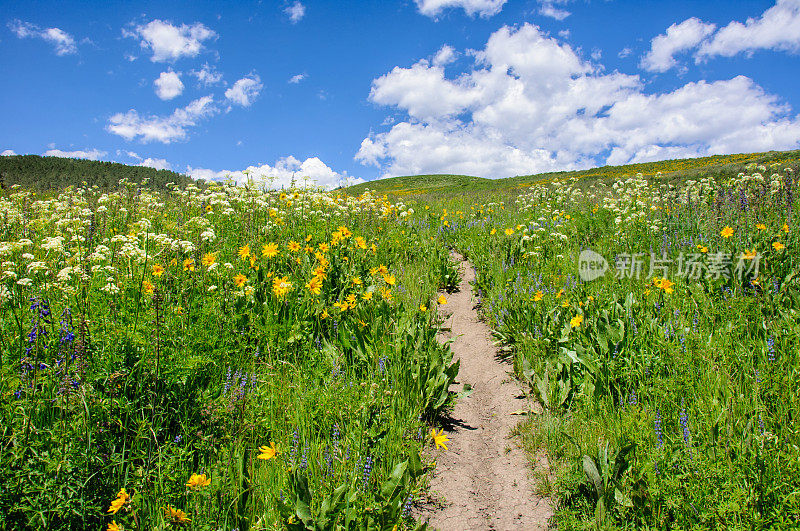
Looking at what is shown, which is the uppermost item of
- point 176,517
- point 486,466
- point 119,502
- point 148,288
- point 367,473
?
point 148,288

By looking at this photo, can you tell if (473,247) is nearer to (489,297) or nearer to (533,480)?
(489,297)

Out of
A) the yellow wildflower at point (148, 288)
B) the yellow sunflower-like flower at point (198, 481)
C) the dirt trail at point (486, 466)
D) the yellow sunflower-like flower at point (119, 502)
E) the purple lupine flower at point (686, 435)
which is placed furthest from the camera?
the yellow wildflower at point (148, 288)

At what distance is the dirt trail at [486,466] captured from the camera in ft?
7.45

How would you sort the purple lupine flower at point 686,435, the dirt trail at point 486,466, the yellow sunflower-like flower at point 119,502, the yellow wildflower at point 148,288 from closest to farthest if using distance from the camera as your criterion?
the yellow sunflower-like flower at point 119,502, the purple lupine flower at point 686,435, the dirt trail at point 486,466, the yellow wildflower at point 148,288

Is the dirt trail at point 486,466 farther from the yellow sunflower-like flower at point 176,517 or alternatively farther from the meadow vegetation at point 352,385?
the yellow sunflower-like flower at point 176,517

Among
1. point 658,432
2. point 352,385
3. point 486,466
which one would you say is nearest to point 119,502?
point 352,385

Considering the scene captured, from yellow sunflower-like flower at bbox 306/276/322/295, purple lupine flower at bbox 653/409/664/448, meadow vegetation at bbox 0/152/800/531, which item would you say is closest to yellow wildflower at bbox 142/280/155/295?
meadow vegetation at bbox 0/152/800/531

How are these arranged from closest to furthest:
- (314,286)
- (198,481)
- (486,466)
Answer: (198,481) < (486,466) < (314,286)

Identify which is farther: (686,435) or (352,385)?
(352,385)

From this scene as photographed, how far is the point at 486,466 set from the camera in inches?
106

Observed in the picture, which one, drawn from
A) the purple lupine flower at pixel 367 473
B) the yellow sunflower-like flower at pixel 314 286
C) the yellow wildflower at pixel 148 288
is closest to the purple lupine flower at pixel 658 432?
the purple lupine flower at pixel 367 473

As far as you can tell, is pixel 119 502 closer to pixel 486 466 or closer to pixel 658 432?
pixel 486 466

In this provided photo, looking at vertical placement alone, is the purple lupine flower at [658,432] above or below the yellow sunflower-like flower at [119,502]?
below

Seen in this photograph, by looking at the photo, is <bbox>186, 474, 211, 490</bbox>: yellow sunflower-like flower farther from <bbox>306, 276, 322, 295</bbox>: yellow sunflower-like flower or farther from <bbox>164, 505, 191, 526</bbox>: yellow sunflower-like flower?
<bbox>306, 276, 322, 295</bbox>: yellow sunflower-like flower
